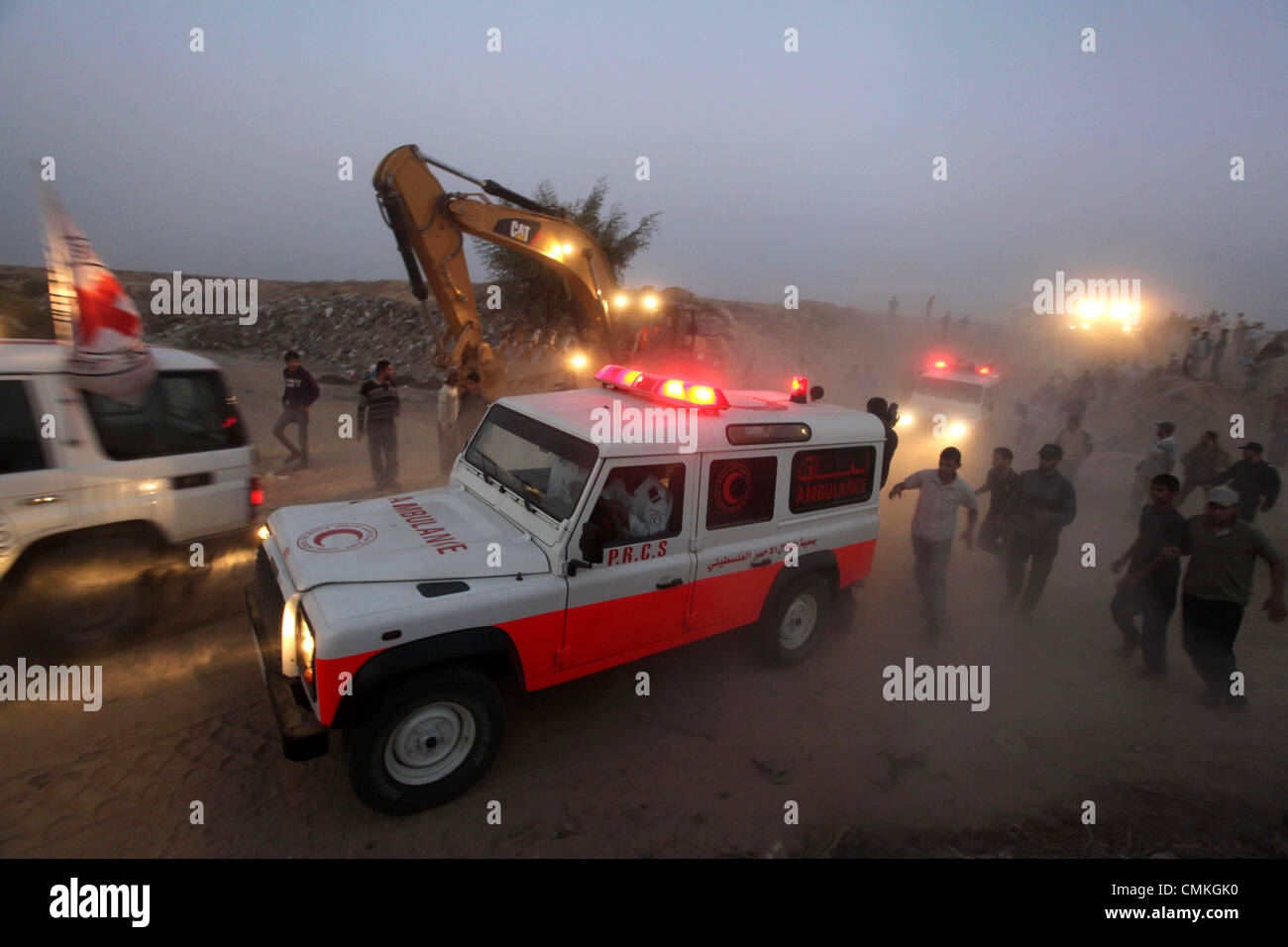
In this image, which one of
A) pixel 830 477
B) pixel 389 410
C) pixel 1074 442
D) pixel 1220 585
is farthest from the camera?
pixel 1074 442

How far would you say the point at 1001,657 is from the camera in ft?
18.9

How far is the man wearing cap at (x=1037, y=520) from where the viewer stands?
19.4 ft

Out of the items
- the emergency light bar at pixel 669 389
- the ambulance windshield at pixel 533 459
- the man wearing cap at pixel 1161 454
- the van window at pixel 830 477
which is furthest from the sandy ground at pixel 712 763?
the man wearing cap at pixel 1161 454

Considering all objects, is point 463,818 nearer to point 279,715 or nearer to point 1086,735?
point 279,715

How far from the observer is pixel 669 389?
4.52 m

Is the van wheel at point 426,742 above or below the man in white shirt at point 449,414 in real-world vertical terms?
below

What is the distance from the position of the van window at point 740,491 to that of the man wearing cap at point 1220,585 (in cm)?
338

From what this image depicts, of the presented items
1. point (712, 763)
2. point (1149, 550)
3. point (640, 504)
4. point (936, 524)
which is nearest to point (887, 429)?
point (936, 524)

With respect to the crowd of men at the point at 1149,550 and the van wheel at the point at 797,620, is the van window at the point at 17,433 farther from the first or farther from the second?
the crowd of men at the point at 1149,550

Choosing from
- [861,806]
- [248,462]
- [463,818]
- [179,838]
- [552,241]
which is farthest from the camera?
[552,241]

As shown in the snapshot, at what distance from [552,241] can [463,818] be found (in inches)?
371

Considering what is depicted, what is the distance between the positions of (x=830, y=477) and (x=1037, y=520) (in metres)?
2.51

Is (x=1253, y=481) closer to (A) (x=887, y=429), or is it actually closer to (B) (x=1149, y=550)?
(B) (x=1149, y=550)
